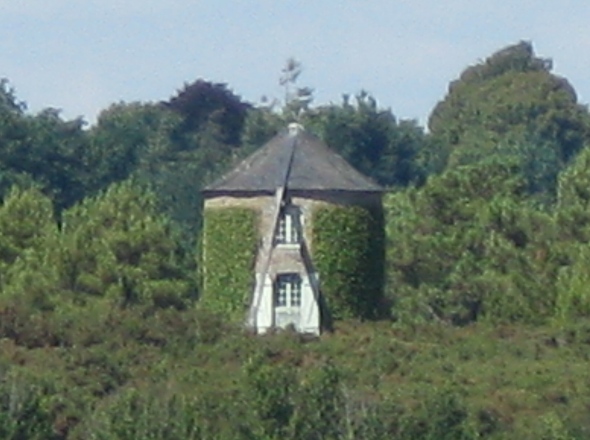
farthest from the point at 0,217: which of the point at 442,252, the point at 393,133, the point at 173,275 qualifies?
the point at 393,133

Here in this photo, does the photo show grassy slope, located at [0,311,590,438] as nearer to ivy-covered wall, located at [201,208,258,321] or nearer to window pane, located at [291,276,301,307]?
window pane, located at [291,276,301,307]

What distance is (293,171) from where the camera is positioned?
2313 inches

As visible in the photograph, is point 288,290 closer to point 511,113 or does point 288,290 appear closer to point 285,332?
point 285,332

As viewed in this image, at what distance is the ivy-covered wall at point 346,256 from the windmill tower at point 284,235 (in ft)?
0.31

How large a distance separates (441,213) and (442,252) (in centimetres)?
155

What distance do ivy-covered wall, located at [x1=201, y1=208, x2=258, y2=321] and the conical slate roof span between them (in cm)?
54

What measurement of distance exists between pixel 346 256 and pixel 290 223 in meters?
1.21

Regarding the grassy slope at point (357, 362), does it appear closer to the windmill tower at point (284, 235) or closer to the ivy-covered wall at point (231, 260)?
the windmill tower at point (284, 235)

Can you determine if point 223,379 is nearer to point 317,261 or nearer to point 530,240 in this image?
point 317,261

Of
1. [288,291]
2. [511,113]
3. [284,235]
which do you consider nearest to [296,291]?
[288,291]

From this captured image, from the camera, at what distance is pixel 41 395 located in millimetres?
47125

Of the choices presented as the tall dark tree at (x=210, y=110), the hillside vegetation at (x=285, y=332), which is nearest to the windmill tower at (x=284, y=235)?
the hillside vegetation at (x=285, y=332)

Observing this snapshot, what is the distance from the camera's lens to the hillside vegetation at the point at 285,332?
45.2 metres

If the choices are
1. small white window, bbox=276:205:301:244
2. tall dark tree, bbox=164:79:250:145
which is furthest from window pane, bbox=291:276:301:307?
tall dark tree, bbox=164:79:250:145
